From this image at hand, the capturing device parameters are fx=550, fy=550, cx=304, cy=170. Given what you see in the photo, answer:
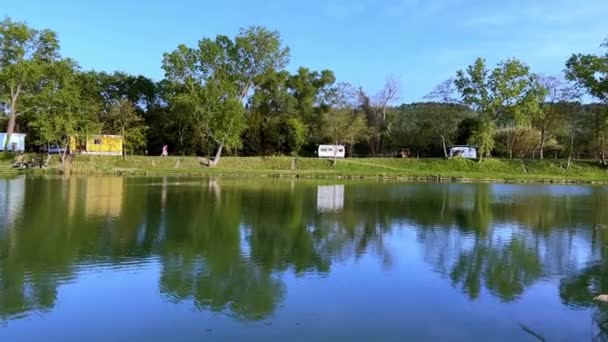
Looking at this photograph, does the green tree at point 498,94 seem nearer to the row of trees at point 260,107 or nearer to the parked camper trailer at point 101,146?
the row of trees at point 260,107

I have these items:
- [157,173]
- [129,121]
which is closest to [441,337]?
[157,173]

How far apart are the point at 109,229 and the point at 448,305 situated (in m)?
10.4

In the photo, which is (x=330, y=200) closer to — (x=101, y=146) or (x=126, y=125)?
(x=126, y=125)

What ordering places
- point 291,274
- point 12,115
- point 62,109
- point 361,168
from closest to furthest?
point 291,274
point 62,109
point 12,115
point 361,168

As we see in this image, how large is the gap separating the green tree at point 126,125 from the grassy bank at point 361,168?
2.39m

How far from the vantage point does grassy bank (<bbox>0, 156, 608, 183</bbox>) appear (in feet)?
160

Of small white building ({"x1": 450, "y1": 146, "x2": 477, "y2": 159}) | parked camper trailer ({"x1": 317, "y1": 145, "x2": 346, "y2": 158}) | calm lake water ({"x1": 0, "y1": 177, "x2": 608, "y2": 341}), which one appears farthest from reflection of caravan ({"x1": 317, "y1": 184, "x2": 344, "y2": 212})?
small white building ({"x1": 450, "y1": 146, "x2": 477, "y2": 159})

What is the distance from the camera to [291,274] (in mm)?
11250

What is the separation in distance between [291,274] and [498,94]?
5190 cm

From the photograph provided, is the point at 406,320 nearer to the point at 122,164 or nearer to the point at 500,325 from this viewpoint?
the point at 500,325

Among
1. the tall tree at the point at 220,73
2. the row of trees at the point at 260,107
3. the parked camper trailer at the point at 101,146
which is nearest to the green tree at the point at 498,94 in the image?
the row of trees at the point at 260,107

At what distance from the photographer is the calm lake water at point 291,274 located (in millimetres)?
8102

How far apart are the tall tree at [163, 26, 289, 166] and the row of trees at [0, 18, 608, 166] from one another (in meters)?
0.11

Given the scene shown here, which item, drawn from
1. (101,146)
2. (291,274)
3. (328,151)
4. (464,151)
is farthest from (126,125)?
(291,274)
